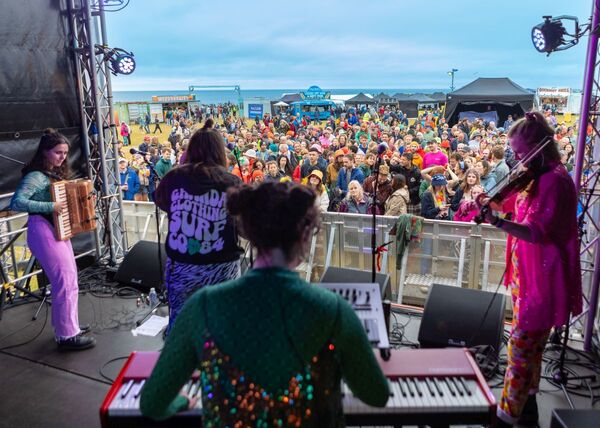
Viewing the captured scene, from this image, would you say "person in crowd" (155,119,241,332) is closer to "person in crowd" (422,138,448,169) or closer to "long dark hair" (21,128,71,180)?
"long dark hair" (21,128,71,180)

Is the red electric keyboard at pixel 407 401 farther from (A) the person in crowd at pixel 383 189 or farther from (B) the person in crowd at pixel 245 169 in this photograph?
(B) the person in crowd at pixel 245 169

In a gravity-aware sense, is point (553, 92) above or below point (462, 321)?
above

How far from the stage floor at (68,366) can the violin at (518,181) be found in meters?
1.42

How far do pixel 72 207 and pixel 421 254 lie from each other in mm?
3470

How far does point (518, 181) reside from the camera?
99.0 inches

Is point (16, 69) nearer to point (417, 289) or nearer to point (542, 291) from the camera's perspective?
point (417, 289)

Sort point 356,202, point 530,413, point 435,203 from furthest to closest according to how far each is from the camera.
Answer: point 356,202 < point 435,203 < point 530,413

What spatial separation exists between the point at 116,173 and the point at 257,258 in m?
5.09

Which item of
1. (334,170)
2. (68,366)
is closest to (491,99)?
(334,170)

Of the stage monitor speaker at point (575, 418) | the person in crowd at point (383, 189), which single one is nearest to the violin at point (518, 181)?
the stage monitor speaker at point (575, 418)

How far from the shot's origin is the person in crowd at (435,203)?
5.84 m

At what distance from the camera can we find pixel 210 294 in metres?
1.30

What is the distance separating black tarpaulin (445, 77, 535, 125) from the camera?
17.2 metres

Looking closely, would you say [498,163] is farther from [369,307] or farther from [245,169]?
[369,307]
